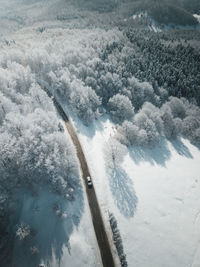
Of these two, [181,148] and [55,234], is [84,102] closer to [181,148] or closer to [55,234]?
[181,148]

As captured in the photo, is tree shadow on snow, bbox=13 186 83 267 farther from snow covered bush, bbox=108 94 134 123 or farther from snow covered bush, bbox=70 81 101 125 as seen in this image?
snow covered bush, bbox=108 94 134 123

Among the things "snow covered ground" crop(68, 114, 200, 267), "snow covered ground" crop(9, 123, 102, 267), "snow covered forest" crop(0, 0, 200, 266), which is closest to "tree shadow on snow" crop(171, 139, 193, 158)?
"snow covered ground" crop(68, 114, 200, 267)

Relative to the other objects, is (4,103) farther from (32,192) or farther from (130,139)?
(130,139)

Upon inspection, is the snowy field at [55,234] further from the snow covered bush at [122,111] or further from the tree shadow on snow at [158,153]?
the snow covered bush at [122,111]

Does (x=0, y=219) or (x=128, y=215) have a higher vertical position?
(x=128, y=215)

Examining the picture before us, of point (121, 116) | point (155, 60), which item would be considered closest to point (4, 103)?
point (121, 116)

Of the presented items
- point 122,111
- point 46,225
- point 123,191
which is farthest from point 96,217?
point 122,111

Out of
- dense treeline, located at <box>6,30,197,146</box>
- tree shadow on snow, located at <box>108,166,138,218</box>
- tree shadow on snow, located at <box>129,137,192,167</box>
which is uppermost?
dense treeline, located at <box>6,30,197,146</box>
